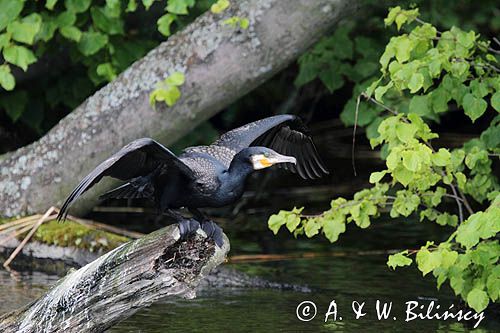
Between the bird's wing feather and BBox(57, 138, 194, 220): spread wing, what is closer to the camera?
BBox(57, 138, 194, 220): spread wing

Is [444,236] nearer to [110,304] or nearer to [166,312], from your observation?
[166,312]

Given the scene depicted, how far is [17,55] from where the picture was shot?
7.08 meters

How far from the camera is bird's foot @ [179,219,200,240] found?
458cm

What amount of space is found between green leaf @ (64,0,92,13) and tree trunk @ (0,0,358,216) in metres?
0.64

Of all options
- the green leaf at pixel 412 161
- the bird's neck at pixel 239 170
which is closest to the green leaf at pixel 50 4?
the bird's neck at pixel 239 170

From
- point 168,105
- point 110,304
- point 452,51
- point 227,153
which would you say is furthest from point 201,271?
point 168,105

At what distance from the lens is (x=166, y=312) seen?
6188mm

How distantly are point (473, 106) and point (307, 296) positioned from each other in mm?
1751

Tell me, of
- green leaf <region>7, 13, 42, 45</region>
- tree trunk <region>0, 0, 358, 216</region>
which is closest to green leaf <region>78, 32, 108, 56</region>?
tree trunk <region>0, 0, 358, 216</region>

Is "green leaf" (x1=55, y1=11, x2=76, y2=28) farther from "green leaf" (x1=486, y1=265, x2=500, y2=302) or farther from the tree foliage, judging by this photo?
"green leaf" (x1=486, y1=265, x2=500, y2=302)

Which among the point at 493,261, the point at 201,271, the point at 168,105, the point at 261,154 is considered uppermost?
the point at 168,105

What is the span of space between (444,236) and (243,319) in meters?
3.05

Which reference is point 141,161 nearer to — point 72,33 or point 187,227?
point 187,227

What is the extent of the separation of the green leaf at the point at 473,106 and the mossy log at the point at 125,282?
1757 millimetres
